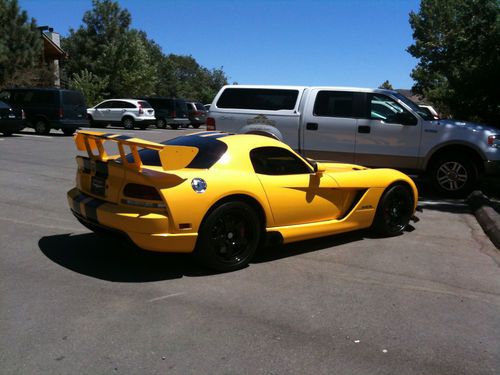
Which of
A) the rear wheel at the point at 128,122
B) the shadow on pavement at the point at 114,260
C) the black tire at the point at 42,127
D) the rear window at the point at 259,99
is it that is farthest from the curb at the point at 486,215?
the rear wheel at the point at 128,122

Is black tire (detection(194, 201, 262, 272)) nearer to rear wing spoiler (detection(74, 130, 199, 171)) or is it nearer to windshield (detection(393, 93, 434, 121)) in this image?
rear wing spoiler (detection(74, 130, 199, 171))

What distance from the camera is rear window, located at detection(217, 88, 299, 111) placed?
33.1 feet

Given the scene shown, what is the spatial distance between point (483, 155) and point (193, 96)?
66.0 meters

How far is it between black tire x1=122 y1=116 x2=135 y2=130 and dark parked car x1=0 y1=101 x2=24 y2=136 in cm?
958

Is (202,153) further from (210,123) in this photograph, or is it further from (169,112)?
(169,112)

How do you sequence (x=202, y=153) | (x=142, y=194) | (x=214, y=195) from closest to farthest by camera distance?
(x=142, y=194)
(x=214, y=195)
(x=202, y=153)

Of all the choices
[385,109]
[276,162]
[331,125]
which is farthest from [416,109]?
[276,162]

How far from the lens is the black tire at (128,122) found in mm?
28094

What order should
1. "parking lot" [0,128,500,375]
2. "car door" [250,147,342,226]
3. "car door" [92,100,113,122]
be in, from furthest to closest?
"car door" [92,100,113,122] → "car door" [250,147,342,226] → "parking lot" [0,128,500,375]

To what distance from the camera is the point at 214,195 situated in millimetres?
4727

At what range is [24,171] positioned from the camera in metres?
10.7

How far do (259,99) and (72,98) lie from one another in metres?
13.3

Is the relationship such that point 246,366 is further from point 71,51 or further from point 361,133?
point 71,51

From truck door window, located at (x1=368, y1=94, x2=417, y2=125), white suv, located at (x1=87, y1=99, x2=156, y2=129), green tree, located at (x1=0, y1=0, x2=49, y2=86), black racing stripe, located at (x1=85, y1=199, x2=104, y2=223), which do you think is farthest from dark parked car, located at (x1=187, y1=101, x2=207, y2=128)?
black racing stripe, located at (x1=85, y1=199, x2=104, y2=223)
